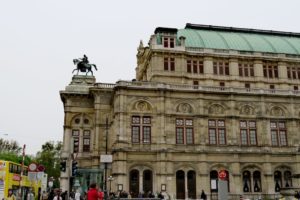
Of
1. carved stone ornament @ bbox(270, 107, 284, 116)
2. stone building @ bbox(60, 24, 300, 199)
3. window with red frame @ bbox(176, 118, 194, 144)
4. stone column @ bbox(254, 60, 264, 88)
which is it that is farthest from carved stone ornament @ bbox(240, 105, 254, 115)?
window with red frame @ bbox(176, 118, 194, 144)

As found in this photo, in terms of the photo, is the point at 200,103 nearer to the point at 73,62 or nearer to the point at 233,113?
the point at 233,113

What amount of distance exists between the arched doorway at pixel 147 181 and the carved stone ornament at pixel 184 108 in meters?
9.58

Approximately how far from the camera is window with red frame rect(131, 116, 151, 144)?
50.0m

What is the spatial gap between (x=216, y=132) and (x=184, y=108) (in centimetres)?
569

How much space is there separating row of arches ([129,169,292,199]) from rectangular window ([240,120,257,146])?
4.12 metres

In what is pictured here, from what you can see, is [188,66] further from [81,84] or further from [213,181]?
[213,181]

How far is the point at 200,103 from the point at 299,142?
52.8 feet

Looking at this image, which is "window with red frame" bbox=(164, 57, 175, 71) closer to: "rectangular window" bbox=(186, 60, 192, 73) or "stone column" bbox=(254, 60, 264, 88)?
"rectangular window" bbox=(186, 60, 192, 73)

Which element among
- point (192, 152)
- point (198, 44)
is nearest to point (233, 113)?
point (192, 152)

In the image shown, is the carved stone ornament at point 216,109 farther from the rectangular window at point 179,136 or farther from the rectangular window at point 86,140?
the rectangular window at point 86,140

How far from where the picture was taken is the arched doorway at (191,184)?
4950 cm

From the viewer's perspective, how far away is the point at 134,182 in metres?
48.8

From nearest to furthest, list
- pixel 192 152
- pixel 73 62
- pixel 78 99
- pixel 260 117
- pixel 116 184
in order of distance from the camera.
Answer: pixel 116 184 < pixel 192 152 < pixel 260 117 < pixel 78 99 < pixel 73 62

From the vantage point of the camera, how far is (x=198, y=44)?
60.2 meters
